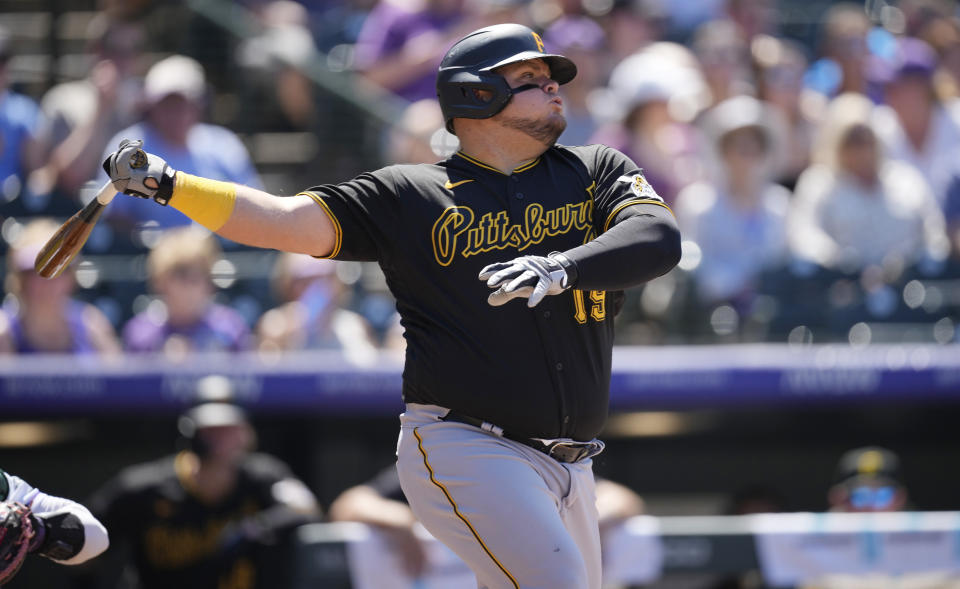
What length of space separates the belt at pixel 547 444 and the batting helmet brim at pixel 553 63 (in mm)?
910

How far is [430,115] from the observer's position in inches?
288

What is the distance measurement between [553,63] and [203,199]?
102 cm

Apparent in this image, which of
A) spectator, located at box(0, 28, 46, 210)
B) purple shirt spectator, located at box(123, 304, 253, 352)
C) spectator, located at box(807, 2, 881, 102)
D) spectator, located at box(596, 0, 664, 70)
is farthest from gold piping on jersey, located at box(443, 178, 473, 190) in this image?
spectator, located at box(807, 2, 881, 102)

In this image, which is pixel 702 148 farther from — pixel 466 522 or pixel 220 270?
pixel 466 522

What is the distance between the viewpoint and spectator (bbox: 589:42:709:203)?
23.8 feet

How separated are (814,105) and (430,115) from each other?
252 centimetres

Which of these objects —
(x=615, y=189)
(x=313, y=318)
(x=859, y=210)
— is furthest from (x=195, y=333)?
(x=859, y=210)

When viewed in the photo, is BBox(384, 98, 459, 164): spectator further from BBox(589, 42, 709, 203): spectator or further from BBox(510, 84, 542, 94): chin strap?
BBox(510, 84, 542, 94): chin strap

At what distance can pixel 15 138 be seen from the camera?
7242 mm

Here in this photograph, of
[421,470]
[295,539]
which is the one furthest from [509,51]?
[295,539]

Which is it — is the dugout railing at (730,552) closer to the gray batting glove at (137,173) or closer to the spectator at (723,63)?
the spectator at (723,63)

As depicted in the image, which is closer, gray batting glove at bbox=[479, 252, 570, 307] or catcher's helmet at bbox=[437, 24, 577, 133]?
gray batting glove at bbox=[479, 252, 570, 307]

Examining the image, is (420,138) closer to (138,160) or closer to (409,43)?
(409,43)

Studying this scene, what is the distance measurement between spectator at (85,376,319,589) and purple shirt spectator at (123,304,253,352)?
36cm
